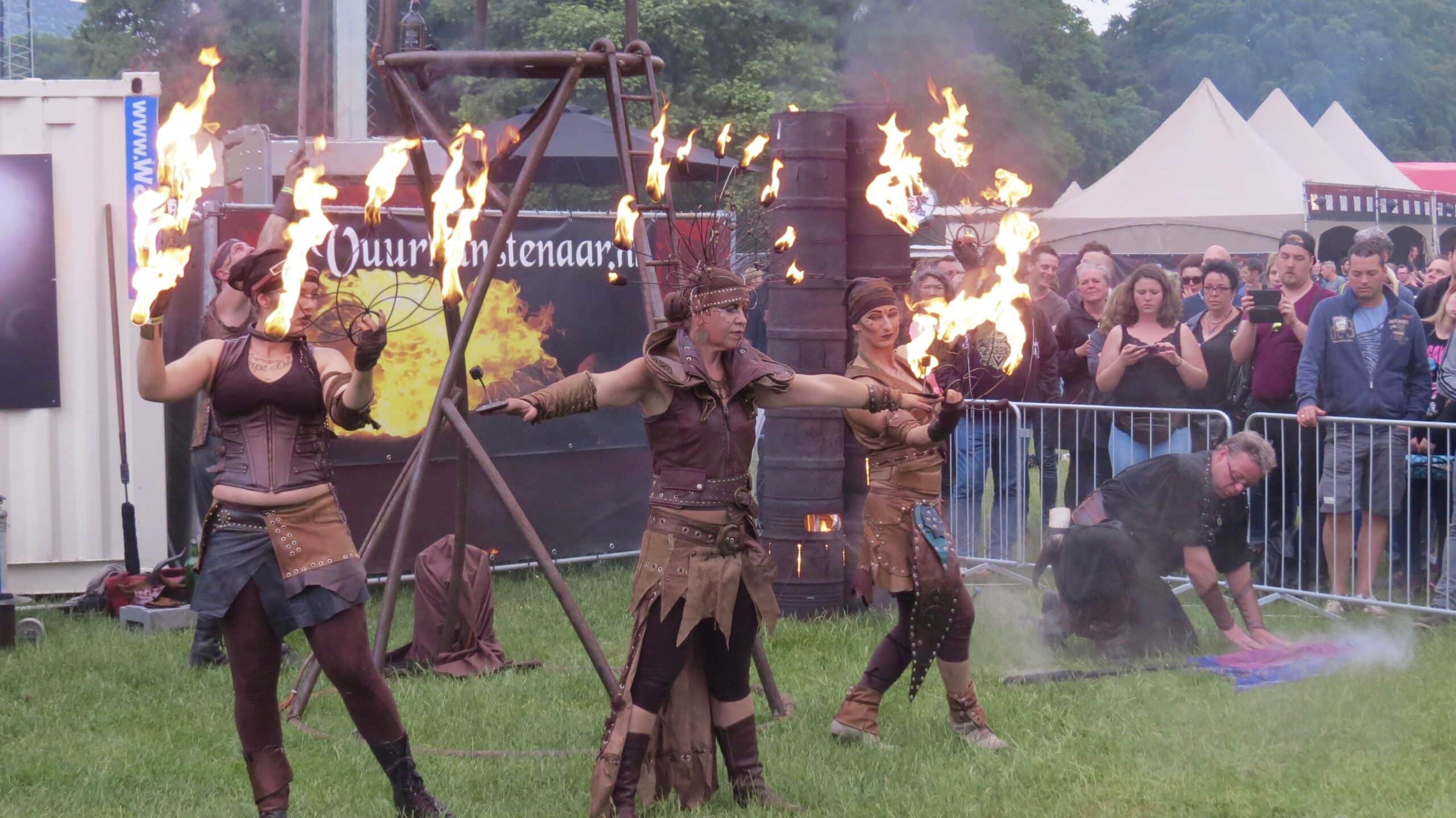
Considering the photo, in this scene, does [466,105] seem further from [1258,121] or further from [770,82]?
[1258,121]

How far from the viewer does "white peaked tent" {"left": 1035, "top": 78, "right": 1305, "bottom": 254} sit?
19781 millimetres

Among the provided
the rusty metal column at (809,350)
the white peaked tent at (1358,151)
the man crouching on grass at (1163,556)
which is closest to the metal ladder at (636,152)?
the rusty metal column at (809,350)

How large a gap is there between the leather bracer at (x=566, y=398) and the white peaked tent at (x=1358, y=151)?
22762 mm

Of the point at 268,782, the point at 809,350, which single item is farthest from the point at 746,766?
the point at 809,350

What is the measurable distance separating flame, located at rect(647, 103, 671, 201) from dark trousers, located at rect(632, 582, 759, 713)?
1.56 meters

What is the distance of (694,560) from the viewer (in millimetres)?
4918

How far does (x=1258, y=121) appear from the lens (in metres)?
24.6

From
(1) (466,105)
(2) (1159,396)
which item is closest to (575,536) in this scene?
(2) (1159,396)

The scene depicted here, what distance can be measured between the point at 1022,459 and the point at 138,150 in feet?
17.4

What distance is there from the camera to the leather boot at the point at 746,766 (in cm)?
512

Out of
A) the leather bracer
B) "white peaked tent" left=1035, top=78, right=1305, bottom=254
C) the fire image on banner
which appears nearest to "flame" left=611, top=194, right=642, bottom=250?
the leather bracer

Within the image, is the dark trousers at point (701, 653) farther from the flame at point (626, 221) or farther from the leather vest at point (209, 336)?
the leather vest at point (209, 336)

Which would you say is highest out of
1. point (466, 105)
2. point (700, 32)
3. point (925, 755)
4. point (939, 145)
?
point (700, 32)

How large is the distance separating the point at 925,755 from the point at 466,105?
1342 centimetres
